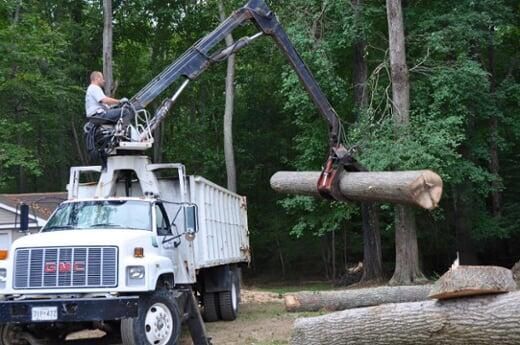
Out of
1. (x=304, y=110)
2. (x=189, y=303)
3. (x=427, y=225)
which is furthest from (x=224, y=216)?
(x=427, y=225)

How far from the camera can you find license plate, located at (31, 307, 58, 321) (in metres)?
9.20

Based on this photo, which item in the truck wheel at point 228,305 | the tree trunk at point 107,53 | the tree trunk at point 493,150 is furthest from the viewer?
the tree trunk at point 107,53

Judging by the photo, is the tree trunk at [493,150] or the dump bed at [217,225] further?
the tree trunk at [493,150]

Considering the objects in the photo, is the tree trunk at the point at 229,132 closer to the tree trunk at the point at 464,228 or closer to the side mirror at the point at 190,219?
the tree trunk at the point at 464,228

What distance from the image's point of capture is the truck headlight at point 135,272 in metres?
9.57

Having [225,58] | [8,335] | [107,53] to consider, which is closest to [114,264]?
[8,335]

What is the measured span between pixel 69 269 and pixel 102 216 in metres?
1.38

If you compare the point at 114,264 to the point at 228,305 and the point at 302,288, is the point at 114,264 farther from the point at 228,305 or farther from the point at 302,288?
the point at 302,288

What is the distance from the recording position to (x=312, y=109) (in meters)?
23.4

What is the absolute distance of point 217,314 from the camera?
563 inches

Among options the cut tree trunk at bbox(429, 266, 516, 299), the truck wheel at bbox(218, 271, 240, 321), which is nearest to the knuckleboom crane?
the cut tree trunk at bbox(429, 266, 516, 299)

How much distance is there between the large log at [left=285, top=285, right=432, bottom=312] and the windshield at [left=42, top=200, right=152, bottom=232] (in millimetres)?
4150

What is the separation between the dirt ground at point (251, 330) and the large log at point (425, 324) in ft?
7.50

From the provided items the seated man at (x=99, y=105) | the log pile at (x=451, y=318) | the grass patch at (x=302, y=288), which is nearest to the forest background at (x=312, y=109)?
the grass patch at (x=302, y=288)
